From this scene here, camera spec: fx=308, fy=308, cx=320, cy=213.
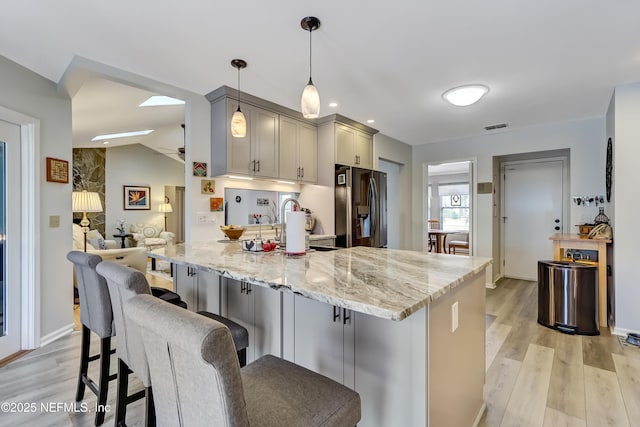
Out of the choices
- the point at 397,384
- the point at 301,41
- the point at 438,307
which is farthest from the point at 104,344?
the point at 301,41

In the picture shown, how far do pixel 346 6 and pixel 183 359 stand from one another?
1980mm

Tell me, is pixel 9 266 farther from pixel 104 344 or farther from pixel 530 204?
pixel 530 204

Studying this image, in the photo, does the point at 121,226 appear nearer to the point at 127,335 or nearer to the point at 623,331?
the point at 127,335

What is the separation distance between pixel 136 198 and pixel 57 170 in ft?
19.2

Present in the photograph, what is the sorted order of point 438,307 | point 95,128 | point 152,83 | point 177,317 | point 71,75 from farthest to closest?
1. point 95,128
2. point 152,83
3. point 71,75
4. point 438,307
5. point 177,317

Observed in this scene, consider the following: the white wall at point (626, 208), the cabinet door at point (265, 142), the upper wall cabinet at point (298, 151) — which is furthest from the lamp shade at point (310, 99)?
the white wall at point (626, 208)

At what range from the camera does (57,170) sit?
2.89m

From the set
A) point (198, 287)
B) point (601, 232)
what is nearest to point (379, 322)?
point (198, 287)

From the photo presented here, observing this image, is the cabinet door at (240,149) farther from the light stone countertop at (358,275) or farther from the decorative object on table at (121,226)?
the decorative object on table at (121,226)

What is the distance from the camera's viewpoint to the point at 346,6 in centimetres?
183

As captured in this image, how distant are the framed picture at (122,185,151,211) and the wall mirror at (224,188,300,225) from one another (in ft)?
19.4

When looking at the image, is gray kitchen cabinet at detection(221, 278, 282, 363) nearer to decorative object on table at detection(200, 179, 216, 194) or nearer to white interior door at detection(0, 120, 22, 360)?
decorative object on table at detection(200, 179, 216, 194)

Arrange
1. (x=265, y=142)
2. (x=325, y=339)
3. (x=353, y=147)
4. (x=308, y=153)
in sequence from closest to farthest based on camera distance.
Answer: (x=325, y=339), (x=265, y=142), (x=308, y=153), (x=353, y=147)

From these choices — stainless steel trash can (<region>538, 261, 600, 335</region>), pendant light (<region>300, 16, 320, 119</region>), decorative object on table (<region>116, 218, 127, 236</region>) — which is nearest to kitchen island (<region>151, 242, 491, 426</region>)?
pendant light (<region>300, 16, 320, 119</region>)
